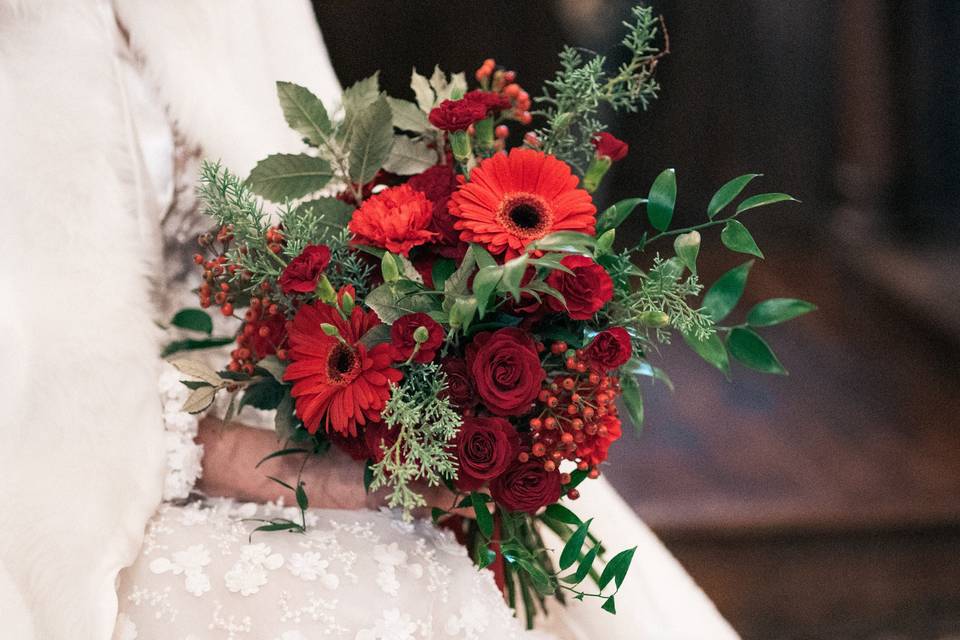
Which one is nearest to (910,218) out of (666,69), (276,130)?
(666,69)

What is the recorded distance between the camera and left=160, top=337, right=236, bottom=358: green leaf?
2.63ft

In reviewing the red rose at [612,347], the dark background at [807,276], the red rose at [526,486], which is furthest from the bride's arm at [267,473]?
the dark background at [807,276]

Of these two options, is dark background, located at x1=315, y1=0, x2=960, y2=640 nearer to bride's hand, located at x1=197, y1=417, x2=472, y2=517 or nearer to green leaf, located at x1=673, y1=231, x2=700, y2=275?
bride's hand, located at x1=197, y1=417, x2=472, y2=517

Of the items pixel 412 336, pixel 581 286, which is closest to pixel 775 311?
pixel 581 286

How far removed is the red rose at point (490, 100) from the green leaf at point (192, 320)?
0.35 metres

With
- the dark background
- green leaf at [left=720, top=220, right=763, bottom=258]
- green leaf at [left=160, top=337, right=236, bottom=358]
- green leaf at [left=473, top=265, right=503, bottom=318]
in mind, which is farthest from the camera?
the dark background

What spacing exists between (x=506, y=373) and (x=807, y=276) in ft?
6.70

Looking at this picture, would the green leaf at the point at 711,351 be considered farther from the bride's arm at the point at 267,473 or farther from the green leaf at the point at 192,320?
the green leaf at the point at 192,320

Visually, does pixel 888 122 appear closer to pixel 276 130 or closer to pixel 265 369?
pixel 276 130

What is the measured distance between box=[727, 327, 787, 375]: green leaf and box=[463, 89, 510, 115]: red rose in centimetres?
29

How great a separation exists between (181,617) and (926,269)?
2.26m

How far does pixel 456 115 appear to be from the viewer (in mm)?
606

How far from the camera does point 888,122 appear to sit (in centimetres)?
230

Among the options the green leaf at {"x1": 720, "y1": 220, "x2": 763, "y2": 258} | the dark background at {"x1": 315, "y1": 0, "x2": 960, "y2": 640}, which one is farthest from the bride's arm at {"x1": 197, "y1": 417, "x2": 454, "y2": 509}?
the dark background at {"x1": 315, "y1": 0, "x2": 960, "y2": 640}
